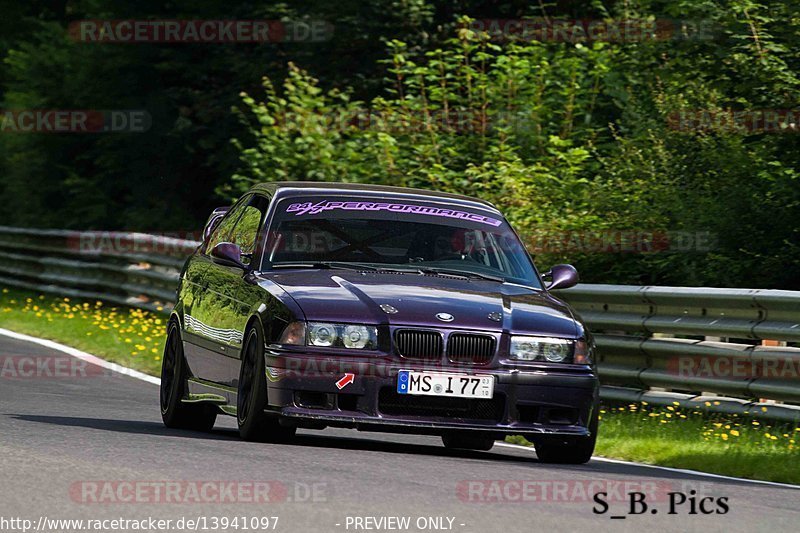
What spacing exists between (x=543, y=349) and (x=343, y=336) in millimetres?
1125

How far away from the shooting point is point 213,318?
10984 millimetres

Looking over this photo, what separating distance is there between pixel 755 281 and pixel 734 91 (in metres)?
2.77

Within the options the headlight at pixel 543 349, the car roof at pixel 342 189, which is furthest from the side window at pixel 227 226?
the headlight at pixel 543 349

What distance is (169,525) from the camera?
688 centimetres

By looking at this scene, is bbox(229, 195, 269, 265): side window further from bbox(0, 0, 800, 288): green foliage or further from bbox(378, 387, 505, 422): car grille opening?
bbox(0, 0, 800, 288): green foliage

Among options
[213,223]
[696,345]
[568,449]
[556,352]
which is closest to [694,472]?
[568,449]

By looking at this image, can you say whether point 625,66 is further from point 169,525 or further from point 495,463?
point 169,525

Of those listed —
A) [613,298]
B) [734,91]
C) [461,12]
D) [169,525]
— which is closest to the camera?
[169,525]

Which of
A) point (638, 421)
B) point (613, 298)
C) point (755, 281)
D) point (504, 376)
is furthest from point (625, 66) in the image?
point (504, 376)

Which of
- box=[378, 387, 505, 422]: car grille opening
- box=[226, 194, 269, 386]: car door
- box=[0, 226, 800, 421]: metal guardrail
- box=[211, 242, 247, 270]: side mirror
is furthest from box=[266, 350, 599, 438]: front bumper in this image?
box=[0, 226, 800, 421]: metal guardrail

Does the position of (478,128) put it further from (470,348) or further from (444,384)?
(444,384)

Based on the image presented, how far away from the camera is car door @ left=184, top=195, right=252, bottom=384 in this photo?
10.6 meters

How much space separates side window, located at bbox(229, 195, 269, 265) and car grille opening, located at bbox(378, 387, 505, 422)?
170 centimetres

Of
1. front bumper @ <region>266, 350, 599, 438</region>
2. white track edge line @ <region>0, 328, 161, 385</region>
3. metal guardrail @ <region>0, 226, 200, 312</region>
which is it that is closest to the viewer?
front bumper @ <region>266, 350, 599, 438</region>
